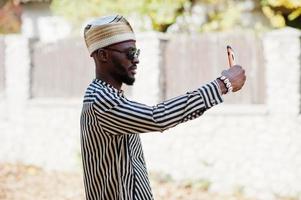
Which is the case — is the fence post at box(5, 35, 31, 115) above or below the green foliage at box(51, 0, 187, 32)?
below

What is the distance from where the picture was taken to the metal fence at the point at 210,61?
9.21 metres

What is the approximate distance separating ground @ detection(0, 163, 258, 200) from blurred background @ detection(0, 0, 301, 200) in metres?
0.01

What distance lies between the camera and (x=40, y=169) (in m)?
11.1

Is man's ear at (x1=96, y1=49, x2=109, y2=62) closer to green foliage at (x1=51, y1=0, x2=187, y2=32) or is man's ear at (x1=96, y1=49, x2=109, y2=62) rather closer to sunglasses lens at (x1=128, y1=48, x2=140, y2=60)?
sunglasses lens at (x1=128, y1=48, x2=140, y2=60)

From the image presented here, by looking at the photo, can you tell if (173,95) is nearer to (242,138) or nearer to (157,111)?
(242,138)


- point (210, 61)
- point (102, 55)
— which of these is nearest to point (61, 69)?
point (210, 61)

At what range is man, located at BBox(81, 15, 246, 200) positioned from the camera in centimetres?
266

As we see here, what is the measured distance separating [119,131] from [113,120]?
5 centimetres

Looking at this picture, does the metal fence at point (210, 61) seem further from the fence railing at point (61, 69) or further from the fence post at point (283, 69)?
the fence railing at point (61, 69)

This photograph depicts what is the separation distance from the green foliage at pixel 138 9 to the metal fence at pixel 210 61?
6.07ft

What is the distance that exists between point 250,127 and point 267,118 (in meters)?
0.26

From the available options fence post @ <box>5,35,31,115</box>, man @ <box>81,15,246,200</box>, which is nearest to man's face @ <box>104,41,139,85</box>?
man @ <box>81,15,246,200</box>

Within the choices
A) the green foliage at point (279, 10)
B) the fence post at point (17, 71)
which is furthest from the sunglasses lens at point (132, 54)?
the fence post at point (17, 71)

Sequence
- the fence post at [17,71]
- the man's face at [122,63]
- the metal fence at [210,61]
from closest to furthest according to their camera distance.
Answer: the man's face at [122,63]
the metal fence at [210,61]
the fence post at [17,71]
